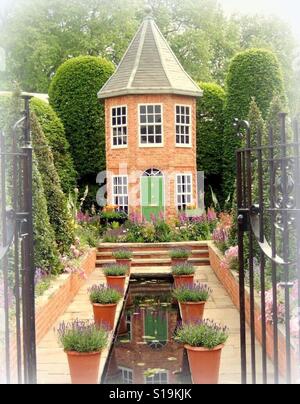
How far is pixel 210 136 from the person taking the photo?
22.7 meters

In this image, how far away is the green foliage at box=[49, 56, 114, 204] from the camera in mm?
22141

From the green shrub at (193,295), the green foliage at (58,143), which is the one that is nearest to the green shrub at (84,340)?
the green shrub at (193,295)

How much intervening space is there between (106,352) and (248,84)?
54.9 feet

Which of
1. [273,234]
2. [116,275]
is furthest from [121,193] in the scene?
[273,234]

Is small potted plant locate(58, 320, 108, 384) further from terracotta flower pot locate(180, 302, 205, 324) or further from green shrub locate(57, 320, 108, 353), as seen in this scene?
terracotta flower pot locate(180, 302, 205, 324)

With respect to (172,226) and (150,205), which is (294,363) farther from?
(150,205)

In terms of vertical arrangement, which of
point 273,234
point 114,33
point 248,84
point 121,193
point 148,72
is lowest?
point 273,234

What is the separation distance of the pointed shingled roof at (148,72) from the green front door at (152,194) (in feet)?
10.4

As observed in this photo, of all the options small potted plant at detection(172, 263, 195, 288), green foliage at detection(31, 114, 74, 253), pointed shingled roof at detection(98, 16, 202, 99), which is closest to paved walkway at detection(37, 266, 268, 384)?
small potted plant at detection(172, 263, 195, 288)

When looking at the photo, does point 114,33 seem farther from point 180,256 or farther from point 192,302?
point 192,302

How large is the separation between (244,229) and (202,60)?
902 inches

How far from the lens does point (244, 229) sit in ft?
13.7

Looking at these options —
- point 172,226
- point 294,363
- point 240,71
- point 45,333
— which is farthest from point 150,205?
point 294,363

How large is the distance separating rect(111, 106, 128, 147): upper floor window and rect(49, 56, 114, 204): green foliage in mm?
1886
